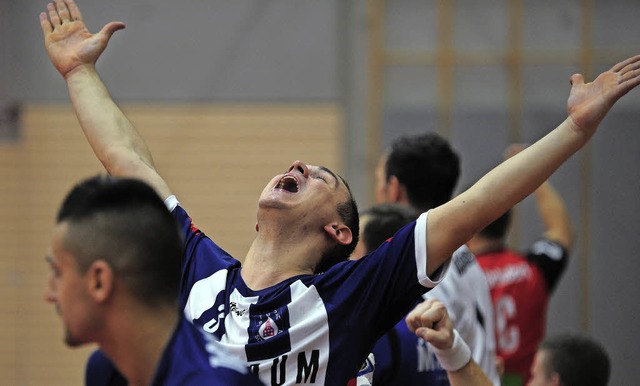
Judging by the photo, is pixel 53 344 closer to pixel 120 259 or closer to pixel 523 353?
pixel 523 353

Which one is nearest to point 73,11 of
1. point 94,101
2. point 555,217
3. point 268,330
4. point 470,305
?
point 94,101

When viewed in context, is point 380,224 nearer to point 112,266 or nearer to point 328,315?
point 328,315

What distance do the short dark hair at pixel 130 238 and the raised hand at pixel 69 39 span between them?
161 centimetres

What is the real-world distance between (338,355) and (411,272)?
37 cm

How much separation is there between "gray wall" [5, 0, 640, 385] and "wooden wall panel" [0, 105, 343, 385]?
0.72ft

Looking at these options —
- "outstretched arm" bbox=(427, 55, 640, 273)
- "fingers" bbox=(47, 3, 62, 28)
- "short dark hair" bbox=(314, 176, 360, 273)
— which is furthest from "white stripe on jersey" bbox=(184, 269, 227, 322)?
"fingers" bbox=(47, 3, 62, 28)

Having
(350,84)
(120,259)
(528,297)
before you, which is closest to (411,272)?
(120,259)

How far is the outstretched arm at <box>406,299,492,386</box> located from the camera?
3682mm

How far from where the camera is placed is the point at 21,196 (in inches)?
461

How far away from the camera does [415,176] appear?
5340 mm

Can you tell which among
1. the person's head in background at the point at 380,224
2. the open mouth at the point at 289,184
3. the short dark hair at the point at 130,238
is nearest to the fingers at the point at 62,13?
the open mouth at the point at 289,184

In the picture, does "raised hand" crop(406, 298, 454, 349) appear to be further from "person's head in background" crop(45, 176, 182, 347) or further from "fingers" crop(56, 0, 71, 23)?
"fingers" crop(56, 0, 71, 23)

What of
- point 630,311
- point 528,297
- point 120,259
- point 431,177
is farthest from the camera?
point 630,311

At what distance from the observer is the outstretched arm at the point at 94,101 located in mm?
4004
